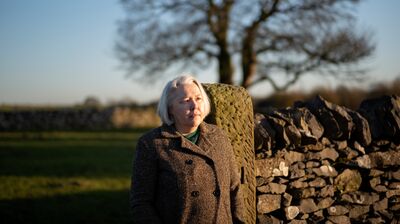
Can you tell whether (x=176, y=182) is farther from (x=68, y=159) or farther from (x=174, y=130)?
(x=68, y=159)

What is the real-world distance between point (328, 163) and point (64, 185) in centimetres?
584

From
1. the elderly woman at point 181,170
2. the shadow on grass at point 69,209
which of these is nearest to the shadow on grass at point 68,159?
the shadow on grass at point 69,209

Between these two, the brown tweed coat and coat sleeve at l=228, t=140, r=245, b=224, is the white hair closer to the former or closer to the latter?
the brown tweed coat

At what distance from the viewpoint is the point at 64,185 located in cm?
780

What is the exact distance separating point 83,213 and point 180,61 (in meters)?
11.7

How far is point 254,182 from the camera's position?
323 centimetres

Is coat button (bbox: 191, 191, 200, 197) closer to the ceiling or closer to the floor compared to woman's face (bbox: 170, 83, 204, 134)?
closer to the floor

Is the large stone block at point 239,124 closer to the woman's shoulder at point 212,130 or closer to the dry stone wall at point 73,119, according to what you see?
the woman's shoulder at point 212,130

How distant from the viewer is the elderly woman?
7.74 feet

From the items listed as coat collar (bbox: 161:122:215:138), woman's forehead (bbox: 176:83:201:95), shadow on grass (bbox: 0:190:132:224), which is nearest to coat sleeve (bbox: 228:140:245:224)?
coat collar (bbox: 161:122:215:138)

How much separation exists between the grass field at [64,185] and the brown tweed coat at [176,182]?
3.60 meters

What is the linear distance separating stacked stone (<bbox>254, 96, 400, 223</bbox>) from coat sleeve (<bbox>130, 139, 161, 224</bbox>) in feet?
4.45

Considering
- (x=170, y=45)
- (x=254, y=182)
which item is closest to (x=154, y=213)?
(x=254, y=182)

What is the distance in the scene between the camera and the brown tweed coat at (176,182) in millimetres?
2357
